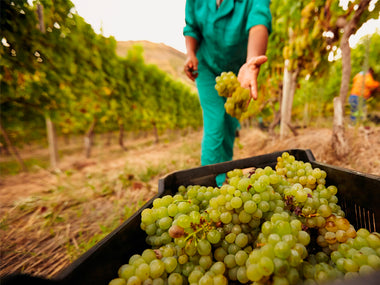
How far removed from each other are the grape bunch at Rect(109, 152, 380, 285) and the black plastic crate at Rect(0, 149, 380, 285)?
41 millimetres

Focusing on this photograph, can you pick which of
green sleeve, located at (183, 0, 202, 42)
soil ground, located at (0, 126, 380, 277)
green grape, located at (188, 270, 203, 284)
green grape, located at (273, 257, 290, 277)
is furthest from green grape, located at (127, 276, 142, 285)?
green sleeve, located at (183, 0, 202, 42)

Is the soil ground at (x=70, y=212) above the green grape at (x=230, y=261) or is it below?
below

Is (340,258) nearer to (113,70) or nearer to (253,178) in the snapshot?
(253,178)

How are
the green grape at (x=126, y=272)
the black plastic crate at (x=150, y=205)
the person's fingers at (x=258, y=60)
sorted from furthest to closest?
the person's fingers at (x=258, y=60) → the green grape at (x=126, y=272) → the black plastic crate at (x=150, y=205)

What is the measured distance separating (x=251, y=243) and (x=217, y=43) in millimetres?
1668

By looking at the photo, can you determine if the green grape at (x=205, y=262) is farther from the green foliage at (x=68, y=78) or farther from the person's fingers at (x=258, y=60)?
the green foliage at (x=68, y=78)

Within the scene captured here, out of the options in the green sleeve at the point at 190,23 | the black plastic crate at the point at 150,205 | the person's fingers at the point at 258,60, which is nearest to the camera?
the black plastic crate at the point at 150,205

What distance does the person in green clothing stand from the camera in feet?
4.70

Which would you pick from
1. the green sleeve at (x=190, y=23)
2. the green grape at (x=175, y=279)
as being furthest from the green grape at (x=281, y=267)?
the green sleeve at (x=190, y=23)

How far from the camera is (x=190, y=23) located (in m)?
1.75

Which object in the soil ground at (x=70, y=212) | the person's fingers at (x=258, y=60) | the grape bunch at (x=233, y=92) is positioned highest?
the person's fingers at (x=258, y=60)

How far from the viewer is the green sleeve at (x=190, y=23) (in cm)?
172

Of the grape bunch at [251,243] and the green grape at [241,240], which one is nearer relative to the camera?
the grape bunch at [251,243]

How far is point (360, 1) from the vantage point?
6.56 ft
